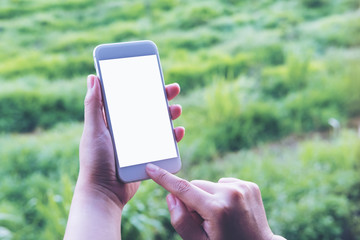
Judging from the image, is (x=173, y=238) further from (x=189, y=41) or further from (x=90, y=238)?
(x=189, y=41)

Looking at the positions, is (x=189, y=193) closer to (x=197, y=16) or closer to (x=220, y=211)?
(x=220, y=211)

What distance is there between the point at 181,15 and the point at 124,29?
1.23ft

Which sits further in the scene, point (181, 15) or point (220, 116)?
point (181, 15)

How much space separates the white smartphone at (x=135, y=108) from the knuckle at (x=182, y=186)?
0.13 metres

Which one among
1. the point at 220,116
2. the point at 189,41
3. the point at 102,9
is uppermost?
the point at 102,9

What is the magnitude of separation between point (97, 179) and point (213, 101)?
1.11 m

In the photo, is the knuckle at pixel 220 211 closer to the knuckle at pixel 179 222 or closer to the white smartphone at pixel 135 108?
the knuckle at pixel 179 222

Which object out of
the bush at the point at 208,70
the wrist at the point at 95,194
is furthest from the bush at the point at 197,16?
the wrist at the point at 95,194

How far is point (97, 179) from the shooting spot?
771mm

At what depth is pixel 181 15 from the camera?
7.64 ft

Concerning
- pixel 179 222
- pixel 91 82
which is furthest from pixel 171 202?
pixel 91 82

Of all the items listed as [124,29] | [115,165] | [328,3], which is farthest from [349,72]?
[115,165]

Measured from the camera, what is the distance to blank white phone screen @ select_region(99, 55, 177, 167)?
0.82 meters

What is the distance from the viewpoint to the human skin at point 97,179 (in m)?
0.74
